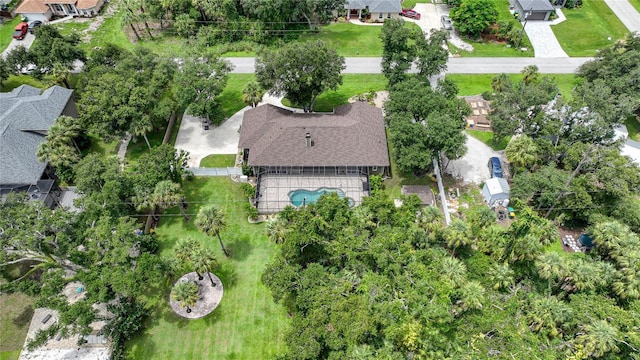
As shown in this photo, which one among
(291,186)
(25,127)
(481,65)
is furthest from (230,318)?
(481,65)

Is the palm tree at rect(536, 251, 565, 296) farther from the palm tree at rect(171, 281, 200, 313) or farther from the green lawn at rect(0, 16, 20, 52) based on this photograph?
the green lawn at rect(0, 16, 20, 52)

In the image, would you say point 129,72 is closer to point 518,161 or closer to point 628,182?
point 518,161

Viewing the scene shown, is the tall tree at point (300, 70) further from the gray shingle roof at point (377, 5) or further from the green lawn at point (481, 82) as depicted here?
the gray shingle roof at point (377, 5)

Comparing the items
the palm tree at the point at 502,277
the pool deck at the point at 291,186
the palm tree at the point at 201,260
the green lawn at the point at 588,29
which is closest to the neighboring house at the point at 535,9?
the green lawn at the point at 588,29

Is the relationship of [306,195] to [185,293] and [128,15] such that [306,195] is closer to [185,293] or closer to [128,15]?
[185,293]

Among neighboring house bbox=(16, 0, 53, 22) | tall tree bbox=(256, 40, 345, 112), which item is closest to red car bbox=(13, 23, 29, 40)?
neighboring house bbox=(16, 0, 53, 22)

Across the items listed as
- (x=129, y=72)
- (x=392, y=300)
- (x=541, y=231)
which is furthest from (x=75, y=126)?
(x=541, y=231)
